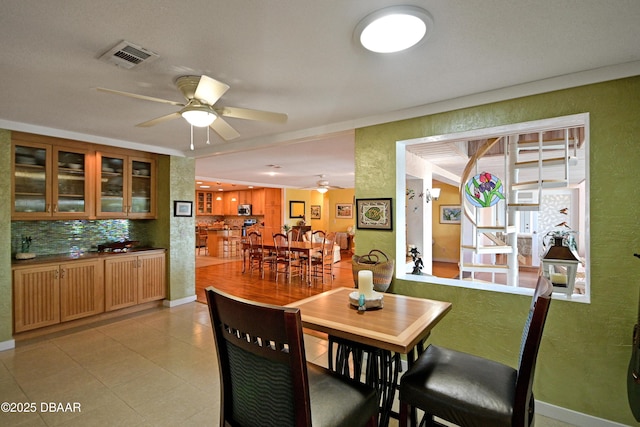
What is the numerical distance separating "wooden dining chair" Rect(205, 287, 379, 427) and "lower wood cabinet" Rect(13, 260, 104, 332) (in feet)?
11.1

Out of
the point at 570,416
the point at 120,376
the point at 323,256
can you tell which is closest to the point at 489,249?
the point at 570,416

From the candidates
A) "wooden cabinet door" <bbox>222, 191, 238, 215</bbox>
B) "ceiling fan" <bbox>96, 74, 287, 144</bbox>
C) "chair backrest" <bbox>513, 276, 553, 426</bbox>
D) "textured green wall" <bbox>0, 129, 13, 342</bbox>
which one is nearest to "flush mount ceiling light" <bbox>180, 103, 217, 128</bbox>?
"ceiling fan" <bbox>96, 74, 287, 144</bbox>

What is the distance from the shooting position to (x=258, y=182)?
9.46m

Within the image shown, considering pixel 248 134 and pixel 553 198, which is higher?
pixel 248 134

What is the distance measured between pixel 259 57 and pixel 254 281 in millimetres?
5156

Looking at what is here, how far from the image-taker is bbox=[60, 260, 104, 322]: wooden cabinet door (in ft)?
11.6

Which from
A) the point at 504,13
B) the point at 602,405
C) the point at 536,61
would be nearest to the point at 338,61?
the point at 504,13

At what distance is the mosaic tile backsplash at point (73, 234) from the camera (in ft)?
12.1

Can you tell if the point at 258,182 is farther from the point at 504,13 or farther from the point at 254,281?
the point at 504,13

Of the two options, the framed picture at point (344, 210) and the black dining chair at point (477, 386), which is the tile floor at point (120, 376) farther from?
the framed picture at point (344, 210)

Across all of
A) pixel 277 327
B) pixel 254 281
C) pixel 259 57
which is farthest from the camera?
pixel 254 281

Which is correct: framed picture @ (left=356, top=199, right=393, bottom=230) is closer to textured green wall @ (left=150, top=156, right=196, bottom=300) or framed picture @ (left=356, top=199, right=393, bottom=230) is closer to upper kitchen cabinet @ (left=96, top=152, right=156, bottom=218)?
textured green wall @ (left=150, top=156, right=196, bottom=300)

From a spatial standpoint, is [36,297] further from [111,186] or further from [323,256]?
[323,256]

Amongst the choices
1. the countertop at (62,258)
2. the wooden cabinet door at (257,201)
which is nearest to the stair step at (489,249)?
the countertop at (62,258)
